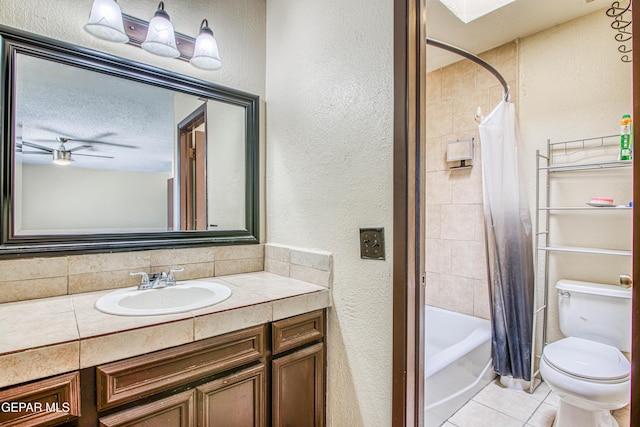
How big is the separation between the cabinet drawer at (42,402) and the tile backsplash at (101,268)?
22.1 inches

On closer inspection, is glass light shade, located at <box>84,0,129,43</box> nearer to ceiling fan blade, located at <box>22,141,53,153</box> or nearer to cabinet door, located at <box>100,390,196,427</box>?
ceiling fan blade, located at <box>22,141,53,153</box>

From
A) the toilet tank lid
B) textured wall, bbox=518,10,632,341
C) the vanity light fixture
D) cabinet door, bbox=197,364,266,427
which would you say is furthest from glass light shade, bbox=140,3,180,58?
the toilet tank lid

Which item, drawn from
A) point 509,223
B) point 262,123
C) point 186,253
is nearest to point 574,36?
point 509,223

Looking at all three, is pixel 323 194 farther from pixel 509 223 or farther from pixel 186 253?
pixel 509 223

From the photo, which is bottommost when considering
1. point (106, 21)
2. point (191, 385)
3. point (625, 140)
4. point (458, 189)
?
point (191, 385)

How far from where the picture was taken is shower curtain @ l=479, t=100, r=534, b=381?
2.07m

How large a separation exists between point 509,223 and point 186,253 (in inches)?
81.0

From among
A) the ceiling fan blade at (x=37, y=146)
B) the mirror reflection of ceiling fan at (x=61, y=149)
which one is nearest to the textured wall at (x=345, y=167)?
the mirror reflection of ceiling fan at (x=61, y=149)

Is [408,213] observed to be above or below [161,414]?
above

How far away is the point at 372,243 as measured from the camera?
1215 millimetres

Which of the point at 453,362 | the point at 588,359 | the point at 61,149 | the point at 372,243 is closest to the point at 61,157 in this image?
the point at 61,149

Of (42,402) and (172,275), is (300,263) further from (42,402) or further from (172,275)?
(42,402)

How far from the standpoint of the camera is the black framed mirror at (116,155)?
118 centimetres

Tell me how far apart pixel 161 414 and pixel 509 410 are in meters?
2.01
